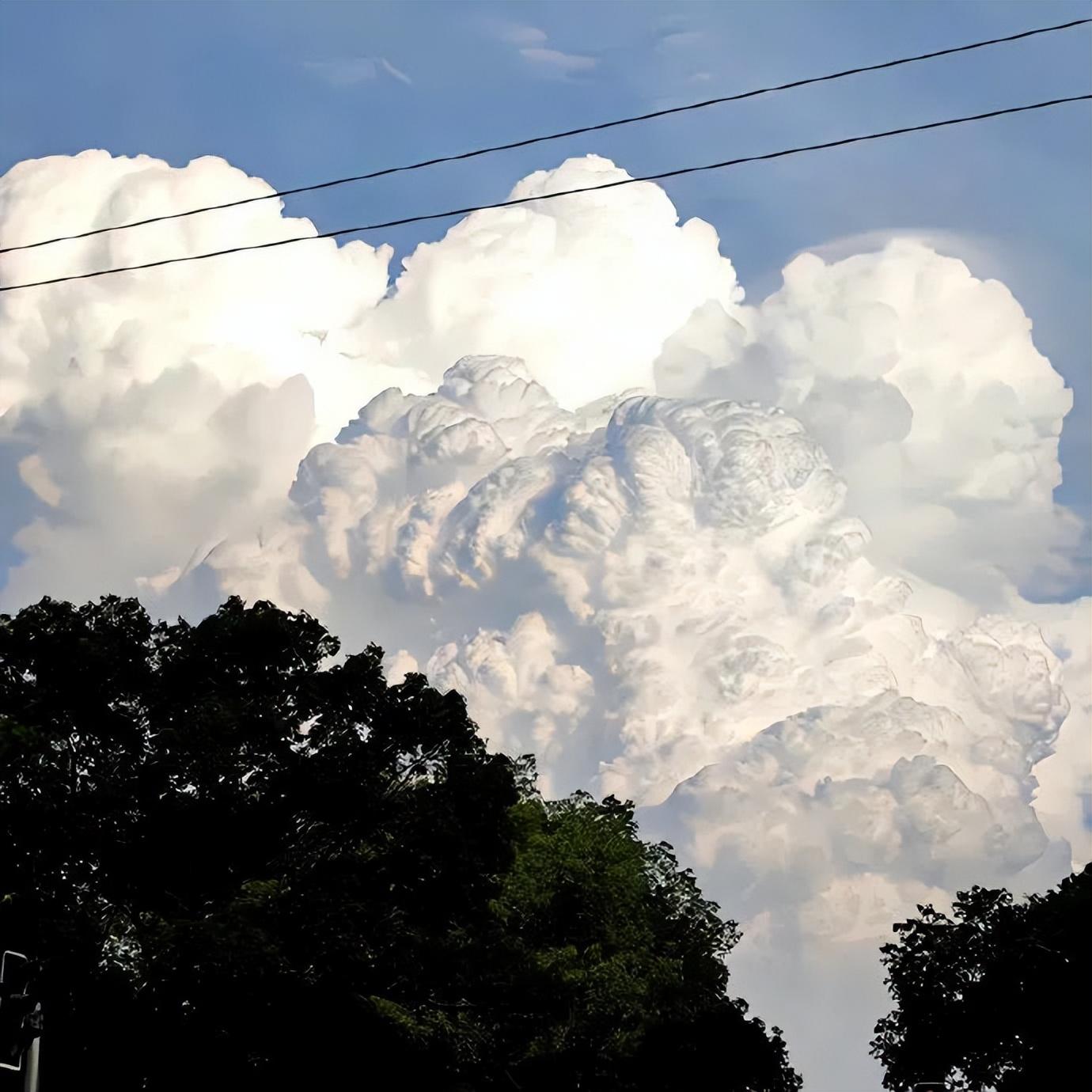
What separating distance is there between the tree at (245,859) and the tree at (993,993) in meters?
23.9

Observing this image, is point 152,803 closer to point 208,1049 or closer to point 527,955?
point 208,1049

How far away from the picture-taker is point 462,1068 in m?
58.2

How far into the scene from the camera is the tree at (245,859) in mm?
51656

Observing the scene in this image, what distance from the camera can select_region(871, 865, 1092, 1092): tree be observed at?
7450 centimetres

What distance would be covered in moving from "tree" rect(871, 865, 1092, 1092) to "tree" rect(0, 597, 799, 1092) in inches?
941

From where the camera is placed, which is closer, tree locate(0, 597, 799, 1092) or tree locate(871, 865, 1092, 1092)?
tree locate(0, 597, 799, 1092)

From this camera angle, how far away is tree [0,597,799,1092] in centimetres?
5166

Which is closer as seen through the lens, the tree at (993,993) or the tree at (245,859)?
the tree at (245,859)

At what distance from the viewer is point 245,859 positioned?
54469 millimetres

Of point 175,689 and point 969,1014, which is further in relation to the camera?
point 969,1014

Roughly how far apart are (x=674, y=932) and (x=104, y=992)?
131 feet

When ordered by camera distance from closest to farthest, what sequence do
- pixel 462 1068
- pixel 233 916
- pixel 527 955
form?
1. pixel 233 916
2. pixel 462 1068
3. pixel 527 955

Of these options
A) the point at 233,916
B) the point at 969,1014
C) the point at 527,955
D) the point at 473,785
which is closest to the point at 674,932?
the point at 969,1014

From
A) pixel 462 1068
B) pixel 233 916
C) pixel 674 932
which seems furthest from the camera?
pixel 674 932
